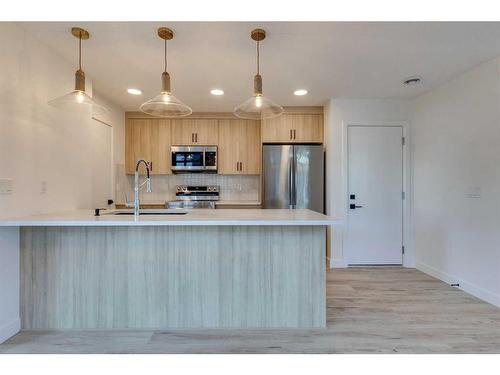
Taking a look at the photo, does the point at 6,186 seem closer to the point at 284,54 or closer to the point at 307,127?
the point at 284,54

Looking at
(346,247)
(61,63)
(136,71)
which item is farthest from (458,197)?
(61,63)

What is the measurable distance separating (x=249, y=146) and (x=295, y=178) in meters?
0.99

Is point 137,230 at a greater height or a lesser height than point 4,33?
lesser

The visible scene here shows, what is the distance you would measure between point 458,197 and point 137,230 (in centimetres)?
331

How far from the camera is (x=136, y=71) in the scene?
9.61 ft

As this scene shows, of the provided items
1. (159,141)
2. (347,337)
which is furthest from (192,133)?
(347,337)

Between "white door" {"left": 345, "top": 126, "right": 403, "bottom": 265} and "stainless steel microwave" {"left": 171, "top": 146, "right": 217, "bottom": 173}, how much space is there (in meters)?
2.05

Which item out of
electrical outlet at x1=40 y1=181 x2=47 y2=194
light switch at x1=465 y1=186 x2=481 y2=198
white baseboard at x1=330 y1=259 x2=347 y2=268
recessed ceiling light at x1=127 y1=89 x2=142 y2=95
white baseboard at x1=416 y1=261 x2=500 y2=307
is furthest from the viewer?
white baseboard at x1=330 y1=259 x2=347 y2=268

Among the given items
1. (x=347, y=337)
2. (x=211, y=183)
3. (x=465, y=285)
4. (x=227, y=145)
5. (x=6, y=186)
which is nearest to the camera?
(x=6, y=186)

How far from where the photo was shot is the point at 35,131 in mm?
2305

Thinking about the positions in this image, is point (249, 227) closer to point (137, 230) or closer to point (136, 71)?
point (137, 230)

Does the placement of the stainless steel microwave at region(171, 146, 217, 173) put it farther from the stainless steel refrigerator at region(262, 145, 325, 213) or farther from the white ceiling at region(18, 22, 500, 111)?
the white ceiling at region(18, 22, 500, 111)

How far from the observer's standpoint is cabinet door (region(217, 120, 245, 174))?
14.8 ft

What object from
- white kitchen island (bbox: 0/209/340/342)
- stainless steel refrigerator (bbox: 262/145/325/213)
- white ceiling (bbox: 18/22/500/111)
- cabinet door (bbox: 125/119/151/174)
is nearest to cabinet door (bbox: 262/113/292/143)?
stainless steel refrigerator (bbox: 262/145/325/213)
